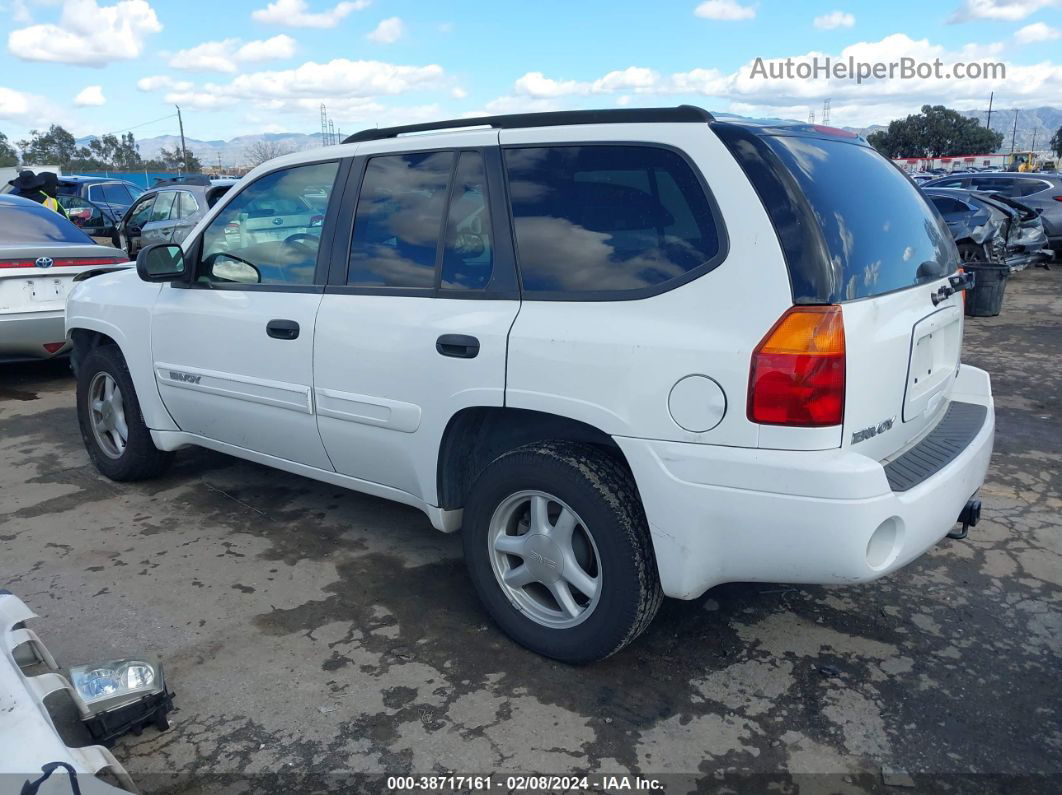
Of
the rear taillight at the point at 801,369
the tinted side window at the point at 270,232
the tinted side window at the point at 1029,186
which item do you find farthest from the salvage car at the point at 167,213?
the tinted side window at the point at 1029,186

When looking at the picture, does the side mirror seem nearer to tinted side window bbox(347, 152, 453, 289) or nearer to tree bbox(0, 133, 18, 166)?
tinted side window bbox(347, 152, 453, 289)

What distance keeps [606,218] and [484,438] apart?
3.22 ft

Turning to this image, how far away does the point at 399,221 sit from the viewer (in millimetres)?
3377

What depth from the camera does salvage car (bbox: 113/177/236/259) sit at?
11.4 m

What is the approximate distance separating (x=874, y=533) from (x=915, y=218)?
4.37ft

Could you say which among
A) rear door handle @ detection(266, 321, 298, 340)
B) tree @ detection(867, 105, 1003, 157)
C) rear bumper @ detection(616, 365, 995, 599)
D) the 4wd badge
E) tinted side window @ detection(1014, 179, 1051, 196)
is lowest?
rear bumper @ detection(616, 365, 995, 599)

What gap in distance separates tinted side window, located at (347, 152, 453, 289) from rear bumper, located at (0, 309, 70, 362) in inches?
162

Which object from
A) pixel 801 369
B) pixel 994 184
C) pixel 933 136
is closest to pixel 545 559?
pixel 801 369

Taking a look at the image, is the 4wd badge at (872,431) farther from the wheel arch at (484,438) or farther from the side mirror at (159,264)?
the side mirror at (159,264)

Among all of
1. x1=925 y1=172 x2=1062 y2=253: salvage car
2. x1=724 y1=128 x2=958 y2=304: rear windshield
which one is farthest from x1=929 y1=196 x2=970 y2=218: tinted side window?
x1=724 y1=128 x2=958 y2=304: rear windshield

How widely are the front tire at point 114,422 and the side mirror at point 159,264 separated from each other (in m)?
0.82

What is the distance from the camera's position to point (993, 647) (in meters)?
3.10

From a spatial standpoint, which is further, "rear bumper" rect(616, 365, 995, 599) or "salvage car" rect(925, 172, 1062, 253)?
"salvage car" rect(925, 172, 1062, 253)

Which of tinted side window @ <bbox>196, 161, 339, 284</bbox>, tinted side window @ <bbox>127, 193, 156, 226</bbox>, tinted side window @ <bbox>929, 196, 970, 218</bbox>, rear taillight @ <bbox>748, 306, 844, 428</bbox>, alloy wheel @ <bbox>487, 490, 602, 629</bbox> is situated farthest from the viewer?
tinted side window @ <bbox>127, 193, 156, 226</bbox>
